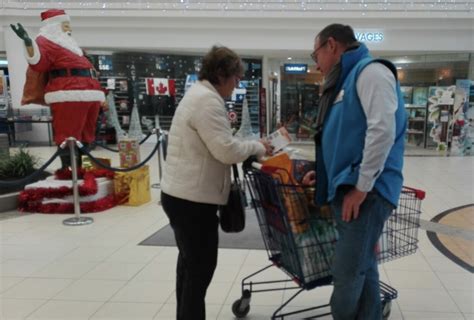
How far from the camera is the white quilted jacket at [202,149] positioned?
1.77 meters

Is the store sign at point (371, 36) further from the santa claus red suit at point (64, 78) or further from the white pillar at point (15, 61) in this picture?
the white pillar at point (15, 61)

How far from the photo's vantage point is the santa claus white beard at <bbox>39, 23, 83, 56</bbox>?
4.86m

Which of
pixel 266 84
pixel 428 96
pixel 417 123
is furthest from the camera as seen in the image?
pixel 266 84

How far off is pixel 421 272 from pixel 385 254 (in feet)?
3.50

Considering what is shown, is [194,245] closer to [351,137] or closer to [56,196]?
[351,137]

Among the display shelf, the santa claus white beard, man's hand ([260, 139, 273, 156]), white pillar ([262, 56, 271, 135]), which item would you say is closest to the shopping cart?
man's hand ([260, 139, 273, 156])

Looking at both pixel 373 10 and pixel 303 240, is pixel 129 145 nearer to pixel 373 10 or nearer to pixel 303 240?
pixel 303 240

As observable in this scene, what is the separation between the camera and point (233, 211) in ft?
6.47

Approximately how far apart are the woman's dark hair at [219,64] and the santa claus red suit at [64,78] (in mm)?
3428

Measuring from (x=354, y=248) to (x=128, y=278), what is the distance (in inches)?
78.2

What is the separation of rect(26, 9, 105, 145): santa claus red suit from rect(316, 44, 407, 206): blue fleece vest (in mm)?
3955

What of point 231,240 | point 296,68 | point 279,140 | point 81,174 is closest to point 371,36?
point 296,68

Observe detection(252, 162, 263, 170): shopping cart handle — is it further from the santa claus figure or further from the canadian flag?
the canadian flag

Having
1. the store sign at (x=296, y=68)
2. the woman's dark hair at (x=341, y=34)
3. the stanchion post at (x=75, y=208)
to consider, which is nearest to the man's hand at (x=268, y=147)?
the woman's dark hair at (x=341, y=34)
